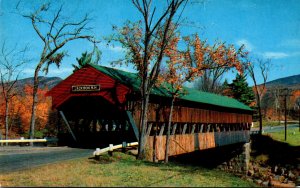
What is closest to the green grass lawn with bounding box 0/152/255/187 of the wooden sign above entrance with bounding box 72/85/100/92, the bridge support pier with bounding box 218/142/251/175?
the wooden sign above entrance with bounding box 72/85/100/92

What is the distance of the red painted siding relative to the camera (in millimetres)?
20961

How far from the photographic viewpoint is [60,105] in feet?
79.5

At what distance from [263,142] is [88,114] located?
2562cm

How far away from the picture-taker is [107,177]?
37.7 ft

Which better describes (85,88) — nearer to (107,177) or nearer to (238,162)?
(107,177)

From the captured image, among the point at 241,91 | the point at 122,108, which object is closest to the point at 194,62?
the point at 122,108

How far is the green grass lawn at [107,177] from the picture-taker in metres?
10.6

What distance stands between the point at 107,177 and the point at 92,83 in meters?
11.6

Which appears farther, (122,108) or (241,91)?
(241,91)

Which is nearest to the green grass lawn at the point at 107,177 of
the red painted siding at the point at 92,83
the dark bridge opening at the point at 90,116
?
the red painted siding at the point at 92,83

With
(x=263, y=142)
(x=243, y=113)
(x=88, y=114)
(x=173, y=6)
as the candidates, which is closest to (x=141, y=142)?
(x=173, y=6)

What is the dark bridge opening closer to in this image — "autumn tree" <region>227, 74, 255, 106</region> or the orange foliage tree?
the orange foliage tree

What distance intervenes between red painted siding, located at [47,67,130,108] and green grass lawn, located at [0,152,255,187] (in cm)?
692

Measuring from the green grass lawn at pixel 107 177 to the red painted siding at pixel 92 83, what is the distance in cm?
692
